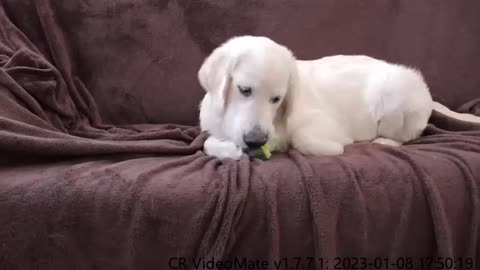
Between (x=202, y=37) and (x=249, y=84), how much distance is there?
61cm

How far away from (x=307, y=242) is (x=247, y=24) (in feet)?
3.50

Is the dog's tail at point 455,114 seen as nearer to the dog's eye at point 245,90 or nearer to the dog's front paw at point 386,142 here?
the dog's front paw at point 386,142

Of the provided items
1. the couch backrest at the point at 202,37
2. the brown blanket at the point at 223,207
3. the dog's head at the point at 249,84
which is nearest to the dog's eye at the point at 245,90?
the dog's head at the point at 249,84

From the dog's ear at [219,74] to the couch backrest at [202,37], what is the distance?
1.48 feet

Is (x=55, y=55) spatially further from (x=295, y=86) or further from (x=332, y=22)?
(x=332, y=22)

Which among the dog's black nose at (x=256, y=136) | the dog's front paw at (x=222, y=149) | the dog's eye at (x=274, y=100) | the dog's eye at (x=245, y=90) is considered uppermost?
the dog's eye at (x=245, y=90)

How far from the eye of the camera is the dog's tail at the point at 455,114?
6.29 feet

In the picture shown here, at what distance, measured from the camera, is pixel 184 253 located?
130 centimetres

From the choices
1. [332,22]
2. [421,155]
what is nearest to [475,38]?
[332,22]

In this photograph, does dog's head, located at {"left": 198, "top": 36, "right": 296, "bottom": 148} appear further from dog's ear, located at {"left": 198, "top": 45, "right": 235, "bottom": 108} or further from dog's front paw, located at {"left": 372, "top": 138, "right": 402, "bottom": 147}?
dog's front paw, located at {"left": 372, "top": 138, "right": 402, "bottom": 147}

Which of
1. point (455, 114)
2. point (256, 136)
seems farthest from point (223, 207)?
point (455, 114)

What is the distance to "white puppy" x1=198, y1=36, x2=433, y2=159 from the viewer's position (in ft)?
5.05

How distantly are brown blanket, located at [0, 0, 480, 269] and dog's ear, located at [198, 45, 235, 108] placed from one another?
21 centimetres

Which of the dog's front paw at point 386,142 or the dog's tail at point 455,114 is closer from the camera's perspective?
the dog's front paw at point 386,142
